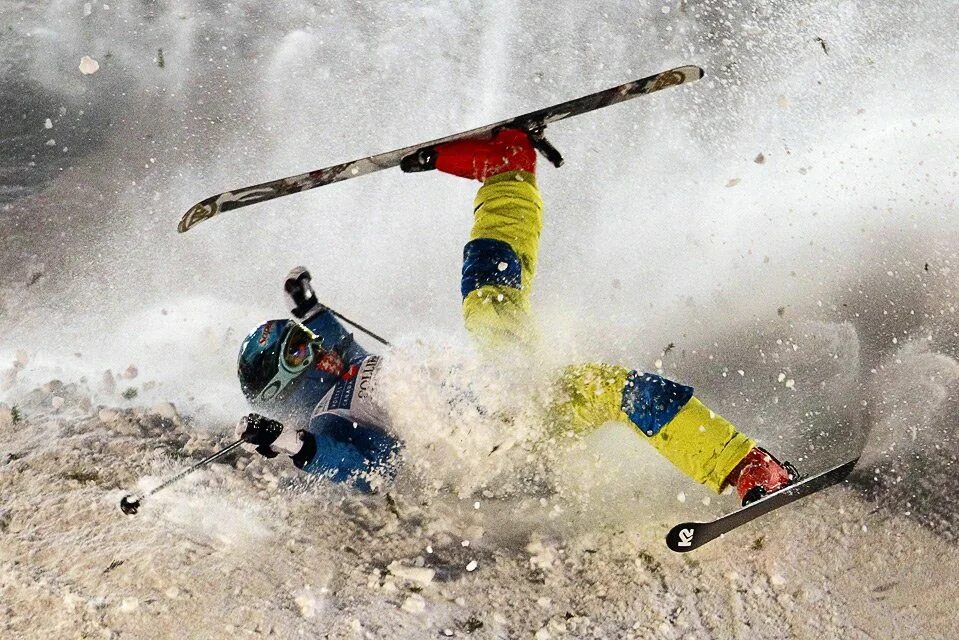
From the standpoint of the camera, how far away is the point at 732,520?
2.73 meters

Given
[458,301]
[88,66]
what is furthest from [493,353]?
[88,66]

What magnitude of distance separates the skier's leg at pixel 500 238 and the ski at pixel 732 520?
108 centimetres

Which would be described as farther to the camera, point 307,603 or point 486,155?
point 486,155

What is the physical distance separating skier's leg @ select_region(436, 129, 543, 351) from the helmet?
3.03 ft

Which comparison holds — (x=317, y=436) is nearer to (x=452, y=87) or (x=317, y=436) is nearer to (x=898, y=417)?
(x=898, y=417)

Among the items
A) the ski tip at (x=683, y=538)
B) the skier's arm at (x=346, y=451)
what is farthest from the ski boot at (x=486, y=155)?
the ski tip at (x=683, y=538)

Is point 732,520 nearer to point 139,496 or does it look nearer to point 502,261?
point 502,261

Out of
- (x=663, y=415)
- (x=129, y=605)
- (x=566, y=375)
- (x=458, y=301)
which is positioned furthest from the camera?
(x=458, y=301)

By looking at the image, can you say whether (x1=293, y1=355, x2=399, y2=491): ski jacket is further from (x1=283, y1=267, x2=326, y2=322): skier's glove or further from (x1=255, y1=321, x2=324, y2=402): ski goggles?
(x1=283, y1=267, x2=326, y2=322): skier's glove

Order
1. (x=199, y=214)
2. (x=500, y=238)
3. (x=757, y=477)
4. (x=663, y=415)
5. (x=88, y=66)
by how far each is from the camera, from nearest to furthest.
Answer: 1. (x=757, y=477)
2. (x=663, y=415)
3. (x=500, y=238)
4. (x=199, y=214)
5. (x=88, y=66)

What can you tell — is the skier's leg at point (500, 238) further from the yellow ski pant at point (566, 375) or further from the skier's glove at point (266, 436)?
the skier's glove at point (266, 436)

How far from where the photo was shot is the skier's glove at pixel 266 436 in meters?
3.22

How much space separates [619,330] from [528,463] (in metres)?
1.76

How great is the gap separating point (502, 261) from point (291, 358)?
122 cm
